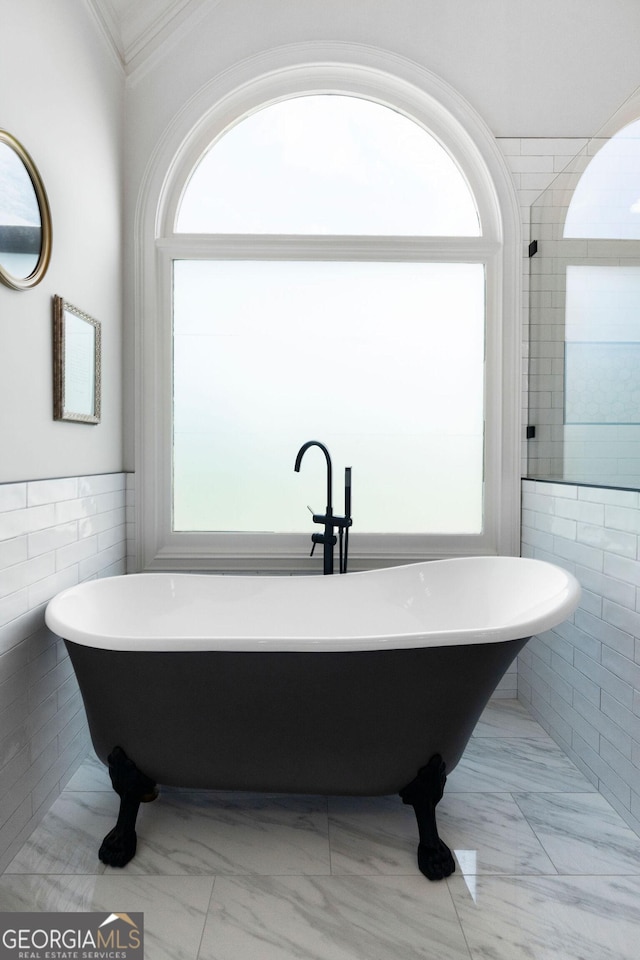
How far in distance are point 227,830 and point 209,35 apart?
3.11 metres

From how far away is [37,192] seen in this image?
1.82m

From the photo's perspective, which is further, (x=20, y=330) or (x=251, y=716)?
(x=20, y=330)

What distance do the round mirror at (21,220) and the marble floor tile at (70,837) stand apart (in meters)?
1.56

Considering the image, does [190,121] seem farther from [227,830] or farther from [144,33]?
[227,830]

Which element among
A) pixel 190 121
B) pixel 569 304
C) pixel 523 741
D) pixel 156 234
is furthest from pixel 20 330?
pixel 523 741

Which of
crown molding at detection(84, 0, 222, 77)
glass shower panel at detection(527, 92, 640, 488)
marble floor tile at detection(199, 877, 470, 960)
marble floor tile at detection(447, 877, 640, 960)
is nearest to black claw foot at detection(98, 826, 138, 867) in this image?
marble floor tile at detection(199, 877, 470, 960)

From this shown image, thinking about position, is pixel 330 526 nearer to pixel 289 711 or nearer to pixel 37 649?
pixel 289 711

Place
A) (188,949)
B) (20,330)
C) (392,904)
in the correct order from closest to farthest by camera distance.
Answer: (188,949)
(392,904)
(20,330)

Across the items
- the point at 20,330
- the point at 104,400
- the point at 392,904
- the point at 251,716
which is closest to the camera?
the point at 392,904

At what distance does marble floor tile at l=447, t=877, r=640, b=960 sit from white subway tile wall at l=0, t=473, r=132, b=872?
3.95 ft

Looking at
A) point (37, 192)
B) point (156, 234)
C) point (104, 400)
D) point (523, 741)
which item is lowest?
point (523, 741)

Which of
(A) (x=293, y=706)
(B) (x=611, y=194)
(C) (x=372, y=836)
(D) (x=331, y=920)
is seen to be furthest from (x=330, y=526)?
(B) (x=611, y=194)

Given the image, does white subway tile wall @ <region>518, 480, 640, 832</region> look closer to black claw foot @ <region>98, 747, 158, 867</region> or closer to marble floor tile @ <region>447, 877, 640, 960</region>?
marble floor tile @ <region>447, 877, 640, 960</region>
